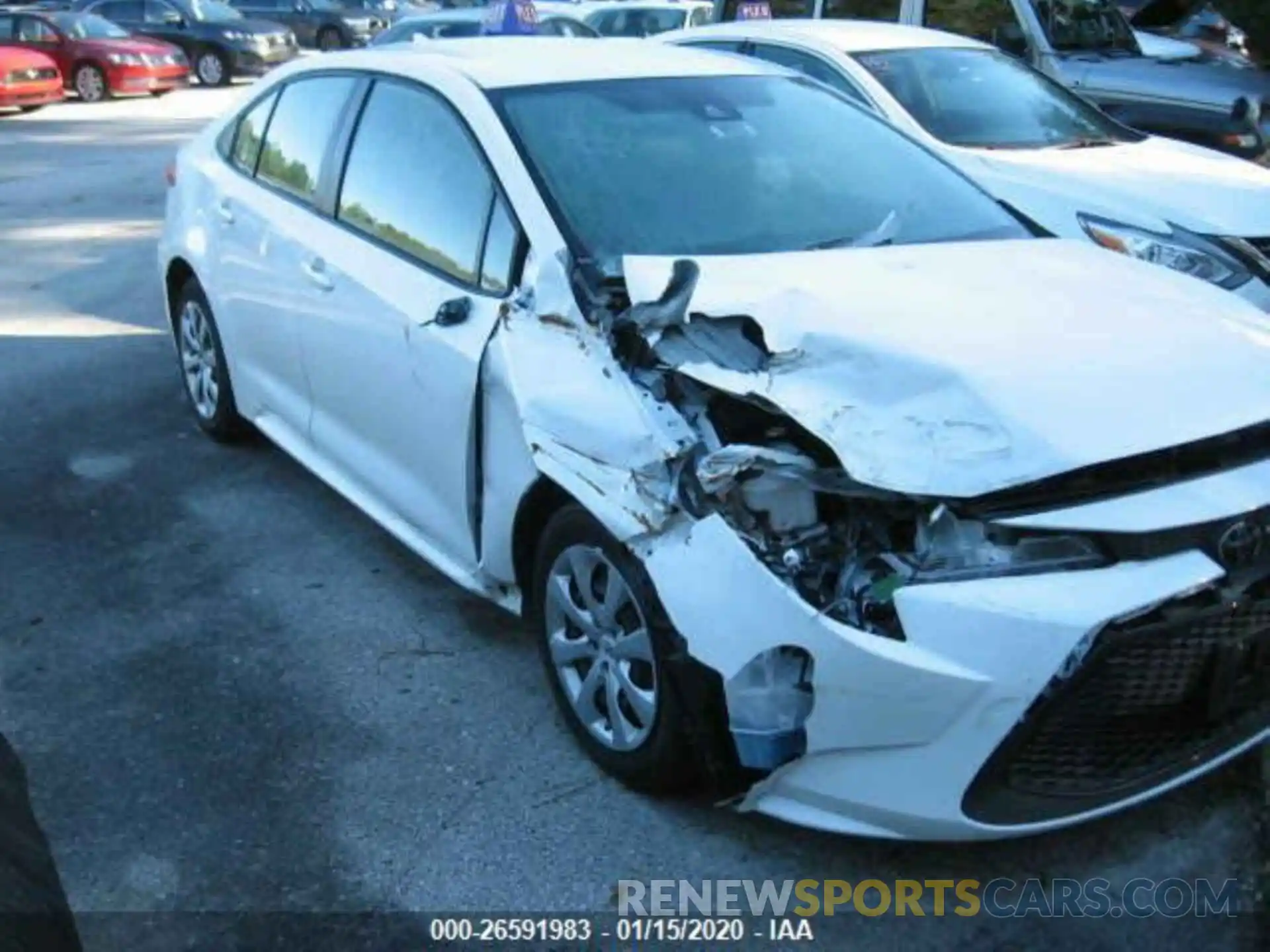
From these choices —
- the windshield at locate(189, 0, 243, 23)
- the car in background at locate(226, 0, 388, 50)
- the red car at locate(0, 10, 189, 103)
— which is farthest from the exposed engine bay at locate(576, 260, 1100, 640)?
the car in background at locate(226, 0, 388, 50)

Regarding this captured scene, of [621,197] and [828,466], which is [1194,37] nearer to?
[621,197]

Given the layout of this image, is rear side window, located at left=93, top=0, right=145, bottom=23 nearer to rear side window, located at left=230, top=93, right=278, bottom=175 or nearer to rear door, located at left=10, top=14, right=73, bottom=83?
rear door, located at left=10, top=14, right=73, bottom=83

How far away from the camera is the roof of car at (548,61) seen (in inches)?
169

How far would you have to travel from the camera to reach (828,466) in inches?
117

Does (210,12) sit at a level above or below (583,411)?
below

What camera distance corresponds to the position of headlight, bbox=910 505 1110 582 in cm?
276

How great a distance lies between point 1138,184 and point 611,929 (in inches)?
187

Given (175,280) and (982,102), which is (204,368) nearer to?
(175,280)

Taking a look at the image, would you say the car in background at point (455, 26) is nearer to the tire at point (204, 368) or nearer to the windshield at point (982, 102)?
the windshield at point (982, 102)

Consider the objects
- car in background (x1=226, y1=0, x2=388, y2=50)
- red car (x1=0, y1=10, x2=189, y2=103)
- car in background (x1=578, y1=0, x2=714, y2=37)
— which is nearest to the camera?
car in background (x1=578, y1=0, x2=714, y2=37)

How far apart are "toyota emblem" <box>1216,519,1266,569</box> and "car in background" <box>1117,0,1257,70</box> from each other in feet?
27.4

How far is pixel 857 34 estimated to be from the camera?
7.63 meters

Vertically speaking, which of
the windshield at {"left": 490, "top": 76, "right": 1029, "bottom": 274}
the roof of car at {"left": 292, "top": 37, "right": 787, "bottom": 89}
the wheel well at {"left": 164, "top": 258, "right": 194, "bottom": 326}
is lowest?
the wheel well at {"left": 164, "top": 258, "right": 194, "bottom": 326}

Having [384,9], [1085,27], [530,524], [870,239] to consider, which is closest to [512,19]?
[1085,27]
